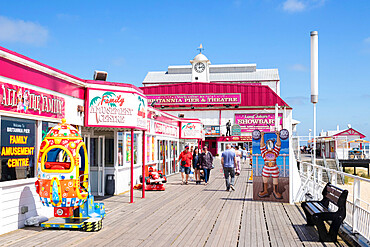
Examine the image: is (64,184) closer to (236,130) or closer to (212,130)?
(236,130)

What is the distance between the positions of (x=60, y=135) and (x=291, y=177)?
274 inches

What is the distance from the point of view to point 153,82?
224ft

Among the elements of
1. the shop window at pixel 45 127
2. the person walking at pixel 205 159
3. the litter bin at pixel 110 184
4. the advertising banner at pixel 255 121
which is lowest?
the litter bin at pixel 110 184

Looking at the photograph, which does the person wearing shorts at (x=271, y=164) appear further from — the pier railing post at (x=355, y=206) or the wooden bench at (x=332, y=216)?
the pier railing post at (x=355, y=206)

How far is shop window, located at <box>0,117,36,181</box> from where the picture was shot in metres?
7.75

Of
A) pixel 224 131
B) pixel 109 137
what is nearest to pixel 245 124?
pixel 224 131

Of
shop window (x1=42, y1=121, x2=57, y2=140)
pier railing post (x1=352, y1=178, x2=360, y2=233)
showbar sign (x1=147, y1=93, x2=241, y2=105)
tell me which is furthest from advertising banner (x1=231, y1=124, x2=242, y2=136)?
pier railing post (x1=352, y1=178, x2=360, y2=233)

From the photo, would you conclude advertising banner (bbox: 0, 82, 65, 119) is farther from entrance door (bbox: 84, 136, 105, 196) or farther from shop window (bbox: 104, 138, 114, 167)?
shop window (bbox: 104, 138, 114, 167)

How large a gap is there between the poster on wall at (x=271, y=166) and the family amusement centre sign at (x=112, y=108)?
152 inches

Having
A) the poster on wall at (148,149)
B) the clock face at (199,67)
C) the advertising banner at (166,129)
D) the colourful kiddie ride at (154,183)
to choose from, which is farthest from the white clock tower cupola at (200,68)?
the colourful kiddie ride at (154,183)

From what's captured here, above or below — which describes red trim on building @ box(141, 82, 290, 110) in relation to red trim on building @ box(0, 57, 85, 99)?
above

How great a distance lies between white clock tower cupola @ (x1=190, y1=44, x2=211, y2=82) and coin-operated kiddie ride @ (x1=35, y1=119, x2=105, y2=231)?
55145mm

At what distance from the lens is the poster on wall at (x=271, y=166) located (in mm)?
12258

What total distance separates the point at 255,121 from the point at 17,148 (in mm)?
42462
